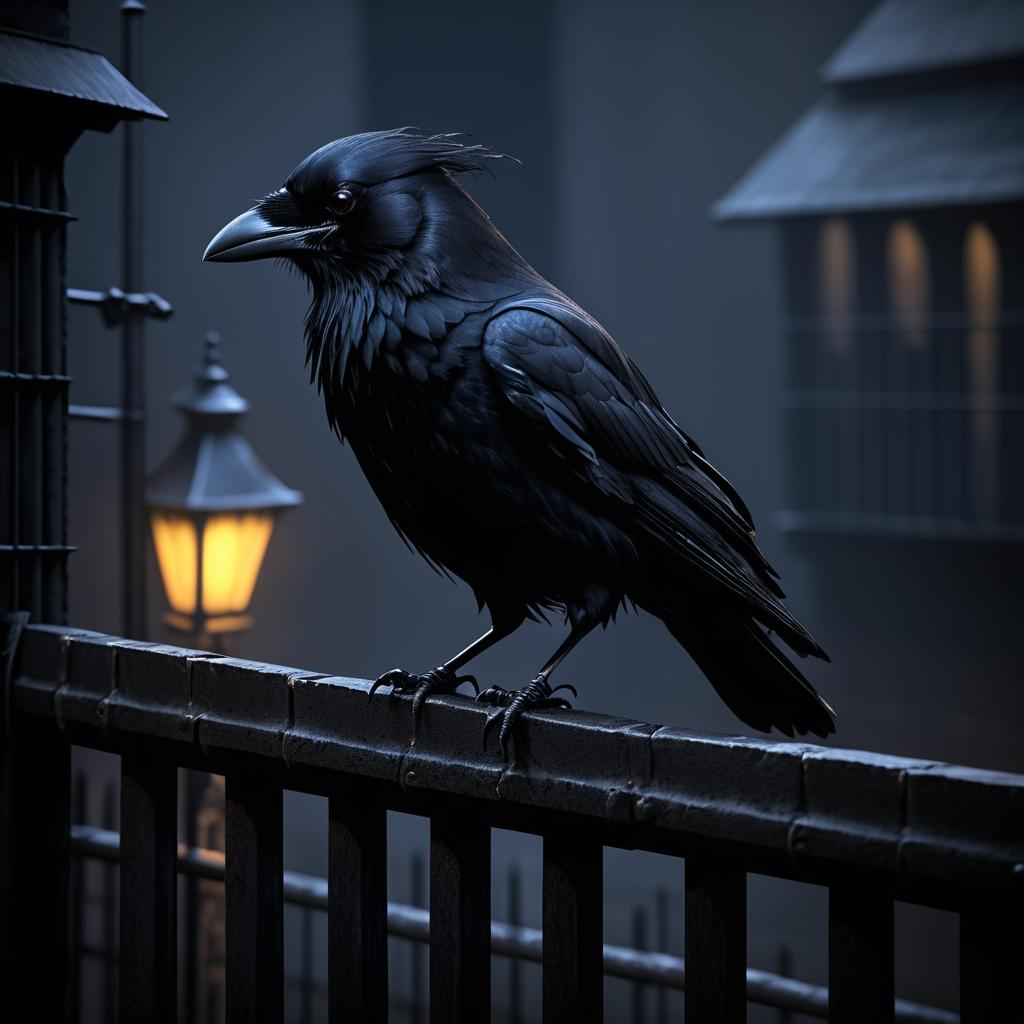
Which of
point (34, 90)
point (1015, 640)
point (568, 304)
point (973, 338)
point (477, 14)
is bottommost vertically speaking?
point (1015, 640)

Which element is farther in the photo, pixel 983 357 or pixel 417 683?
pixel 983 357

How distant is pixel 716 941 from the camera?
129 cm

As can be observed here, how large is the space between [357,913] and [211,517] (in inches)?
118

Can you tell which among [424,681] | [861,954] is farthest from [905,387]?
[861,954]

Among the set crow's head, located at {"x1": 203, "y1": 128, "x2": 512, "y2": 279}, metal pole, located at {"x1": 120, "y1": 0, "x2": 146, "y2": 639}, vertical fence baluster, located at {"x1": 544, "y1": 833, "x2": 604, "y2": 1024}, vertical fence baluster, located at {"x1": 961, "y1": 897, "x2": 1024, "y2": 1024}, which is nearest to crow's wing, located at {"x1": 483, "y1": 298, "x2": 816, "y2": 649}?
crow's head, located at {"x1": 203, "y1": 128, "x2": 512, "y2": 279}

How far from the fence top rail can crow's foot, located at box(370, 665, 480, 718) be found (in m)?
0.02

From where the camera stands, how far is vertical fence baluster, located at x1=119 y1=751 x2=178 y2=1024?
1705mm

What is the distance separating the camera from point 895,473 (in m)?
8.62

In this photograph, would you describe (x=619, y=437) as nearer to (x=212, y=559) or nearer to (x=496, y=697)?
(x=496, y=697)

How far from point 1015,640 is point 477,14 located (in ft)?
17.5

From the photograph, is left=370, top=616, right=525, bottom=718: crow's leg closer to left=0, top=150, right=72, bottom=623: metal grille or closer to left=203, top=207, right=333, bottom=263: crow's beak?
left=203, top=207, right=333, bottom=263: crow's beak

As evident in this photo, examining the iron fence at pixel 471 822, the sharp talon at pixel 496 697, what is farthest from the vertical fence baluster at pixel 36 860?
the sharp talon at pixel 496 697

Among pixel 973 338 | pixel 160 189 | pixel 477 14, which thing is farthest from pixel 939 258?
pixel 160 189

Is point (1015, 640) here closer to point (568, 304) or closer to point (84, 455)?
point (84, 455)
